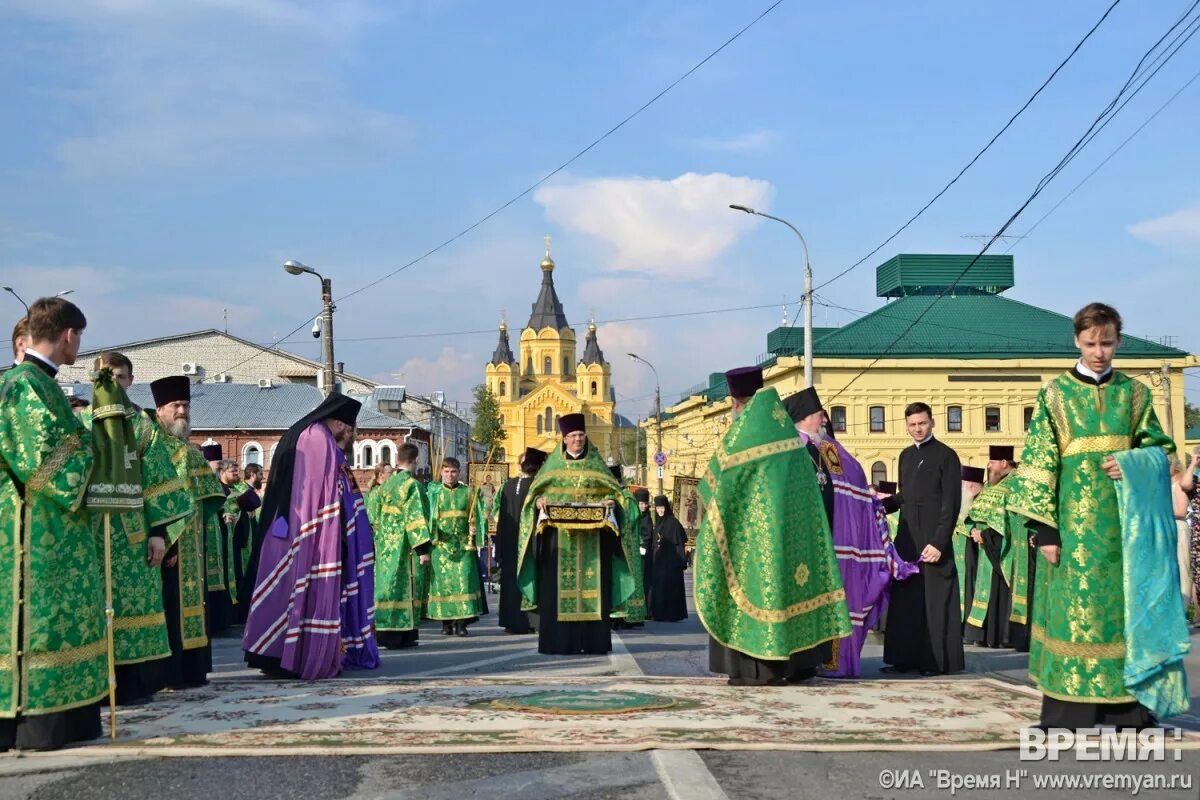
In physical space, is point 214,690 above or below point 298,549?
below

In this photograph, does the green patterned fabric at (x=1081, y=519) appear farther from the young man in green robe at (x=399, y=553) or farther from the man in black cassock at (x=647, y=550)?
the man in black cassock at (x=647, y=550)

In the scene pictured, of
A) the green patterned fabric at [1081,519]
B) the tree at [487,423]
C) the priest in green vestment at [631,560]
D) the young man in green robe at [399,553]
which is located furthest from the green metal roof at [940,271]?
the green patterned fabric at [1081,519]

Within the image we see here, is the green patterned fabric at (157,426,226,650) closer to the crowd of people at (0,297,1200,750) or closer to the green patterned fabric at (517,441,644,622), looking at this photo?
the crowd of people at (0,297,1200,750)

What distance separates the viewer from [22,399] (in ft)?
21.7

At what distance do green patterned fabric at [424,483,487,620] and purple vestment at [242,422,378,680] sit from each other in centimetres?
485

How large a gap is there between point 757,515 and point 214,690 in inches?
147

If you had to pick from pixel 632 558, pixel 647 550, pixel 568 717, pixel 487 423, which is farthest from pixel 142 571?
pixel 487 423

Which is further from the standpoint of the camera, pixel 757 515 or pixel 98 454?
pixel 757 515

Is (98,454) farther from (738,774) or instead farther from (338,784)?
(738,774)

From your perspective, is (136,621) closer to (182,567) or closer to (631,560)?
(182,567)

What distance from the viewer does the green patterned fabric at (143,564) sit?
818 centimetres

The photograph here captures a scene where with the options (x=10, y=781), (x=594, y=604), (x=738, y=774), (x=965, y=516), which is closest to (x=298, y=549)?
(x=594, y=604)

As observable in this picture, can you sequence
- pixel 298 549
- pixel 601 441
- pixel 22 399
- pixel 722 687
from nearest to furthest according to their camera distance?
pixel 22 399 < pixel 722 687 < pixel 298 549 < pixel 601 441

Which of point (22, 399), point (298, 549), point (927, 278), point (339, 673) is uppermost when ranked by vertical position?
point (927, 278)
